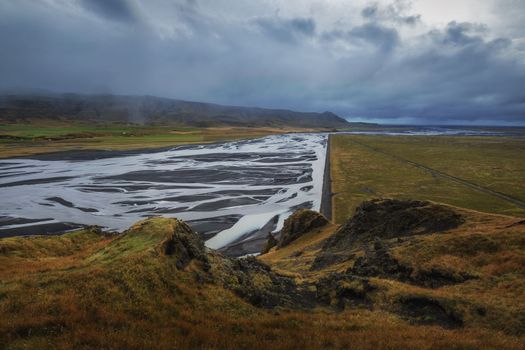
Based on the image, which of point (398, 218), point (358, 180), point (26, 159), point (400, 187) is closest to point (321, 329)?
point (398, 218)

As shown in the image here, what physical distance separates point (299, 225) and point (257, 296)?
2344 centimetres

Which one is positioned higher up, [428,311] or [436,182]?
[428,311]

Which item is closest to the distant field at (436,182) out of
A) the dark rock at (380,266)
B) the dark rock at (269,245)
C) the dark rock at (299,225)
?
the dark rock at (299,225)

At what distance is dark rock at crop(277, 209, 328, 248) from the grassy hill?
43.8 ft

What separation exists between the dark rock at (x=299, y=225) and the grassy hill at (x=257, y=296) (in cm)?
1335

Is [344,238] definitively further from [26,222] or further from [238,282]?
[26,222]

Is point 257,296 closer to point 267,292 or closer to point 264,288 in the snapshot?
point 267,292

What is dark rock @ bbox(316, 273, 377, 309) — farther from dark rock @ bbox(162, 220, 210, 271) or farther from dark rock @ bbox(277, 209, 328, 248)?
dark rock @ bbox(277, 209, 328, 248)

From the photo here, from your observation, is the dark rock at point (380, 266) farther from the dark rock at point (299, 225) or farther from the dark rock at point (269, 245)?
the dark rock at point (269, 245)

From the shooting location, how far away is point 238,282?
1498 centimetres

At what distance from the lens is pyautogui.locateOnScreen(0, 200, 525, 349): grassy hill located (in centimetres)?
944

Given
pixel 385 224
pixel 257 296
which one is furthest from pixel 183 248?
A: pixel 385 224

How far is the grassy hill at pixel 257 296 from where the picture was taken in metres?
9.44

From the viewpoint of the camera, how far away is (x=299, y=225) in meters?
37.1
